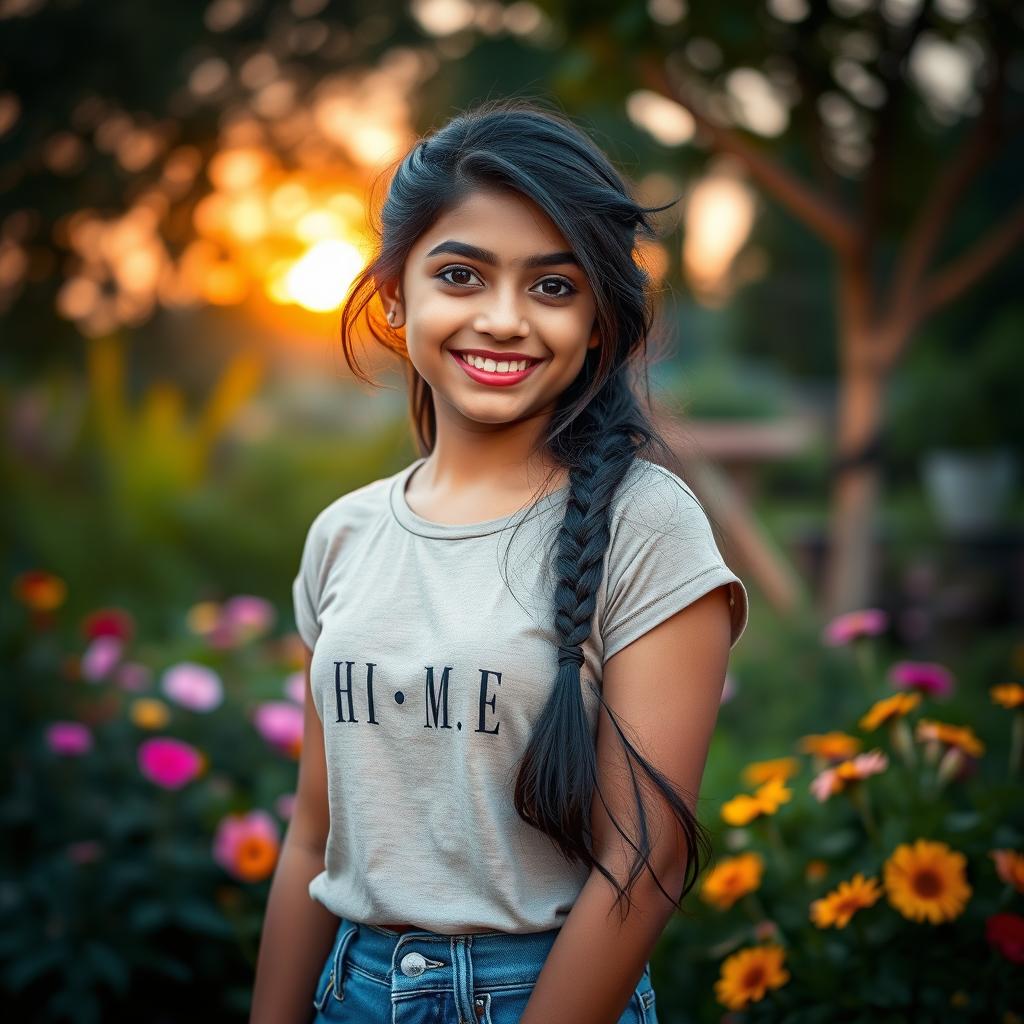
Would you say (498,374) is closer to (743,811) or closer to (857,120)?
(743,811)

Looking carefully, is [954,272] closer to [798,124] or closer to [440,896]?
[798,124]

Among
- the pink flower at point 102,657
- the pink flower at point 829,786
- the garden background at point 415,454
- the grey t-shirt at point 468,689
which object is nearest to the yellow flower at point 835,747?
the garden background at point 415,454

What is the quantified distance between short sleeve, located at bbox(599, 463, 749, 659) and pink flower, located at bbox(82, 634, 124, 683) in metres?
1.84

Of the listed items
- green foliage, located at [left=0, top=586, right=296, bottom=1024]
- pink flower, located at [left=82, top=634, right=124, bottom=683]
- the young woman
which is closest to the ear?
the young woman

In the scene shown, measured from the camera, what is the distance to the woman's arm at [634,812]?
3.57 ft

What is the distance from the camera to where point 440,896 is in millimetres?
1147

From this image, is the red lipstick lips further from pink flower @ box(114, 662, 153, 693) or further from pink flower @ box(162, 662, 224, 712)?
pink flower @ box(114, 662, 153, 693)

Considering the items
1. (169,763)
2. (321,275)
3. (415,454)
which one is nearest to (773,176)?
(415,454)

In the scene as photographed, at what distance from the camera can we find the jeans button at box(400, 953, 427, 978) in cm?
115

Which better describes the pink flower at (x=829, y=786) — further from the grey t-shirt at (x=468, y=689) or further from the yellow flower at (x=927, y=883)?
the grey t-shirt at (x=468, y=689)

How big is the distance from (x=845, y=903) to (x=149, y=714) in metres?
1.61

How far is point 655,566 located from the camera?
1.12 metres

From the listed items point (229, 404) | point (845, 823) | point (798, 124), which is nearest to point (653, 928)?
point (845, 823)

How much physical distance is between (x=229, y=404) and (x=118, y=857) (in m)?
2.70
